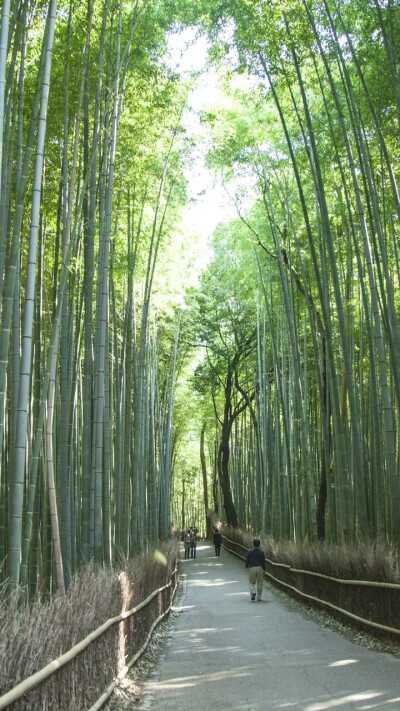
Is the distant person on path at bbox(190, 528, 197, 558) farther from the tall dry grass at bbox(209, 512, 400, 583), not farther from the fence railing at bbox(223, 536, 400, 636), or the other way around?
the fence railing at bbox(223, 536, 400, 636)

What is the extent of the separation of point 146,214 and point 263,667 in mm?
6034

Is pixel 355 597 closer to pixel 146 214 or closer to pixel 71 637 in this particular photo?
pixel 71 637

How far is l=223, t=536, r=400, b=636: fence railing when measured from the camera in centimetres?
531

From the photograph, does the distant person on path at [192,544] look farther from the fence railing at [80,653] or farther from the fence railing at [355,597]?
the fence railing at [80,653]

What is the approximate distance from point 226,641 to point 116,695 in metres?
2.31

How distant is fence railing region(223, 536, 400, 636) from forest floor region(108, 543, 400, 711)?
0.14 m

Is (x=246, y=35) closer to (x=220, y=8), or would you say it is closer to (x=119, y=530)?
(x=220, y=8)

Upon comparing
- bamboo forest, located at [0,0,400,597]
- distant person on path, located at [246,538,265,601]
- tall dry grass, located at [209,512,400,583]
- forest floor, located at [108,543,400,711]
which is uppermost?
bamboo forest, located at [0,0,400,597]

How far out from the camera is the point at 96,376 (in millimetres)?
5988

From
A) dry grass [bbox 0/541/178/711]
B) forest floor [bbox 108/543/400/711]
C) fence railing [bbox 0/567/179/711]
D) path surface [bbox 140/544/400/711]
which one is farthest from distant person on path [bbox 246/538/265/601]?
dry grass [bbox 0/541/178/711]

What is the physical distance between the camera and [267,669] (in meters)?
4.75

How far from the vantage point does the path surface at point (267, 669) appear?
3.89 metres

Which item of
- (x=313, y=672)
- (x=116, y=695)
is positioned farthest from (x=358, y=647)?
(x=116, y=695)

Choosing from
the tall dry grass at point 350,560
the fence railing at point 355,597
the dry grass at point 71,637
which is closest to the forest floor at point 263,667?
the fence railing at point 355,597
